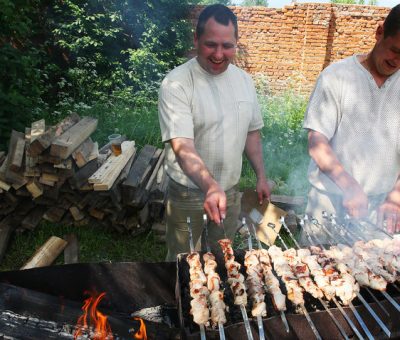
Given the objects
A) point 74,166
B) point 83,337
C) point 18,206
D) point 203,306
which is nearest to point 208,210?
point 203,306

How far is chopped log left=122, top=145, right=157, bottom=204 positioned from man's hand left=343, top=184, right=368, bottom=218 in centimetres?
273

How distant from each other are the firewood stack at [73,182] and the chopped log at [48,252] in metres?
0.41

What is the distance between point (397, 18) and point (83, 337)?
9.93 ft

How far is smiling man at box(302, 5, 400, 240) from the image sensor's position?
2.96 metres

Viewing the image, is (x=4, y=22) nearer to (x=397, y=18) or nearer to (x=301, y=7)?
(x=397, y=18)

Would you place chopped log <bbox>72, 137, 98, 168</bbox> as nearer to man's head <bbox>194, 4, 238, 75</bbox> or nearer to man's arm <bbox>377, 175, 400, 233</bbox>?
man's head <bbox>194, 4, 238, 75</bbox>

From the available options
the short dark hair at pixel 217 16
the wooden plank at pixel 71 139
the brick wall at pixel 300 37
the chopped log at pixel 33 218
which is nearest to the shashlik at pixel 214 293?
the short dark hair at pixel 217 16

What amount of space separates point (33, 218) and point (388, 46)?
448cm

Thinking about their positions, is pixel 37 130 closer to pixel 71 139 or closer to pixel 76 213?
pixel 71 139

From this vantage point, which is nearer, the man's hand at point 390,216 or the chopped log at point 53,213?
the man's hand at point 390,216

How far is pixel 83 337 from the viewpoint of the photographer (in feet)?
7.94

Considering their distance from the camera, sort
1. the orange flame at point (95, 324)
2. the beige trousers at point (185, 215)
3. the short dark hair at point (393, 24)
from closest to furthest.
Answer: the orange flame at point (95, 324) < the short dark hair at point (393, 24) < the beige trousers at point (185, 215)

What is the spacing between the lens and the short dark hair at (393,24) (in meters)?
2.61

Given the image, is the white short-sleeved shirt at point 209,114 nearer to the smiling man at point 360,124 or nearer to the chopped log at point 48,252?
the smiling man at point 360,124
